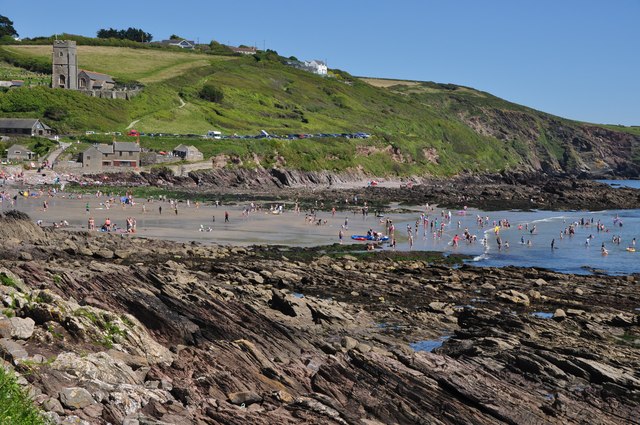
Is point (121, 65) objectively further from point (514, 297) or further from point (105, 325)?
point (105, 325)

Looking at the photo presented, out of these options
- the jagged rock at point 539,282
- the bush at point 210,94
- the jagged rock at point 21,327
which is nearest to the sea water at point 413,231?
the jagged rock at point 539,282

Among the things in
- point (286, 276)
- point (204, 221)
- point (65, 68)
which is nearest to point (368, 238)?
point (204, 221)

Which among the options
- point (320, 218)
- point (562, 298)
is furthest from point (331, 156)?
point (562, 298)

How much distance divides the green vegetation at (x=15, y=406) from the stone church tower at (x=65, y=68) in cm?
14498

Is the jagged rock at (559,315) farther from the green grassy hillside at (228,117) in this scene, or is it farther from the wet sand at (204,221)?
the green grassy hillside at (228,117)

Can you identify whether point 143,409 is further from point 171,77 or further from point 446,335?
point 171,77

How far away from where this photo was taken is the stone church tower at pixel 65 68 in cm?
15238

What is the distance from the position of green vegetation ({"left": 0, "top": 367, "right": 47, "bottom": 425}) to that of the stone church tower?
145 metres

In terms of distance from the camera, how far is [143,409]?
62.1ft

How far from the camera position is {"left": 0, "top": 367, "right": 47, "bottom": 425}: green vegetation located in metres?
15.2

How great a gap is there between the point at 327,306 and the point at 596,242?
47.5 meters

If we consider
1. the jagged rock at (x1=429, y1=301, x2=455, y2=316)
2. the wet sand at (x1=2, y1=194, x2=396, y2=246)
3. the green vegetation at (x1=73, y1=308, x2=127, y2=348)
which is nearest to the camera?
the green vegetation at (x1=73, y1=308, x2=127, y2=348)

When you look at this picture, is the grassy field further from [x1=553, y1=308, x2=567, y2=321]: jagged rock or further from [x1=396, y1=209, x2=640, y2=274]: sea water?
[x1=553, y1=308, x2=567, y2=321]: jagged rock

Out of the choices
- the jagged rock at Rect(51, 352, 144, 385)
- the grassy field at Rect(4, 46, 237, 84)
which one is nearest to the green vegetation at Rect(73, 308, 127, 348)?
the jagged rock at Rect(51, 352, 144, 385)
